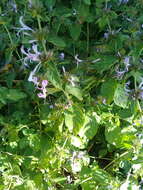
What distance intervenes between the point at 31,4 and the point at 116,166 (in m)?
0.65

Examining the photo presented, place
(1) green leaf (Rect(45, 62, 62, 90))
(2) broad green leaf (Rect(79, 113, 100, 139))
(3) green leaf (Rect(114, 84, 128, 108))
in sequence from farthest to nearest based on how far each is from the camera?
1. (2) broad green leaf (Rect(79, 113, 100, 139))
2. (3) green leaf (Rect(114, 84, 128, 108))
3. (1) green leaf (Rect(45, 62, 62, 90))

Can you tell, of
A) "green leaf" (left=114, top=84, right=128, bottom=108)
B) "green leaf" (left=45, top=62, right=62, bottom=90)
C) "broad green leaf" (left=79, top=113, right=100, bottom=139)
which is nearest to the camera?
"green leaf" (left=45, top=62, right=62, bottom=90)

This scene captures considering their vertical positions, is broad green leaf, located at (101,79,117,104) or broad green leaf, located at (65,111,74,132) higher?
broad green leaf, located at (101,79,117,104)

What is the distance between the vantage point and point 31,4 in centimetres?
81

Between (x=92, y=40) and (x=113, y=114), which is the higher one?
(x=92, y=40)

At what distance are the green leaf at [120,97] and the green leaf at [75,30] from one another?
0.76ft

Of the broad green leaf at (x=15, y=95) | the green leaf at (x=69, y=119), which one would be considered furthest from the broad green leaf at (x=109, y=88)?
the broad green leaf at (x=15, y=95)

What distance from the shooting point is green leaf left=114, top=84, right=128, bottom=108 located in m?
0.91

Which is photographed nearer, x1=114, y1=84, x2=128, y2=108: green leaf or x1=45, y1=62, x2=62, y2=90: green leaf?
x1=45, y1=62, x2=62, y2=90: green leaf

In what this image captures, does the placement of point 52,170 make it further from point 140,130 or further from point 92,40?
point 92,40

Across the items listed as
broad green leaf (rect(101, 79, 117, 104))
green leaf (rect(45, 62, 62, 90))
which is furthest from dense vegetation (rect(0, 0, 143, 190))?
green leaf (rect(45, 62, 62, 90))

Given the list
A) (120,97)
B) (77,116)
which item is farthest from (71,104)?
(120,97)

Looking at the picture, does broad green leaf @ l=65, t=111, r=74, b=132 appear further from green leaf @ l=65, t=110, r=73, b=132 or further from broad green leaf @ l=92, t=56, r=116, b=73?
broad green leaf @ l=92, t=56, r=116, b=73

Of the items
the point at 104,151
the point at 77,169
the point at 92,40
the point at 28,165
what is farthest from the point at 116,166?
the point at 92,40
